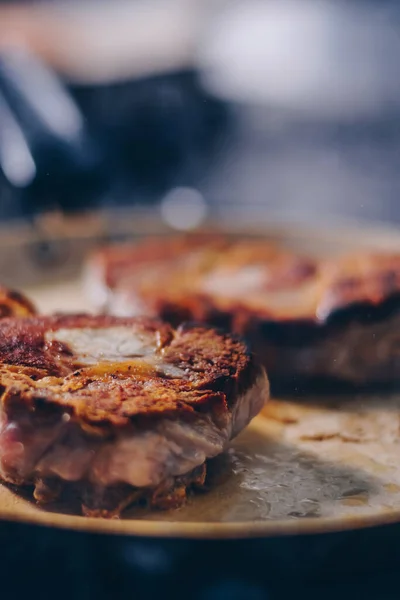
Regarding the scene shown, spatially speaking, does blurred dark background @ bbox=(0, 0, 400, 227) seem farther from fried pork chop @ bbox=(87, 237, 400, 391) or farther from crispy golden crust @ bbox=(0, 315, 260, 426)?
crispy golden crust @ bbox=(0, 315, 260, 426)

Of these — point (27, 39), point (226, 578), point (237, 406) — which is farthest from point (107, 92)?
point (226, 578)

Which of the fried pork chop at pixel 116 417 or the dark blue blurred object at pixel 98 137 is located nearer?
the fried pork chop at pixel 116 417

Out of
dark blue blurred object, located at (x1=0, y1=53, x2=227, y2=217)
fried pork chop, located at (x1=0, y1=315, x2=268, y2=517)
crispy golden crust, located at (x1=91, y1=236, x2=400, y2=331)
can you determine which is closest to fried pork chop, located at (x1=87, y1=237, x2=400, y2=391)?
crispy golden crust, located at (x1=91, y1=236, x2=400, y2=331)

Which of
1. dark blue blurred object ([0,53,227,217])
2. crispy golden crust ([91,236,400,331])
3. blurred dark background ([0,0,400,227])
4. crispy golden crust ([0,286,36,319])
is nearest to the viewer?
crispy golden crust ([0,286,36,319])

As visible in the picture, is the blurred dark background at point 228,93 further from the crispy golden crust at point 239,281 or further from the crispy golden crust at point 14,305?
the crispy golden crust at point 14,305

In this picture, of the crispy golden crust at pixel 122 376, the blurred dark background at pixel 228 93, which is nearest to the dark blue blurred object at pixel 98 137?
the blurred dark background at pixel 228 93

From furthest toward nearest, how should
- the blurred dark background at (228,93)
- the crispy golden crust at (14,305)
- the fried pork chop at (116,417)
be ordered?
1. the blurred dark background at (228,93)
2. the crispy golden crust at (14,305)
3. the fried pork chop at (116,417)

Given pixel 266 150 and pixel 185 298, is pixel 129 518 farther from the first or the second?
pixel 266 150
